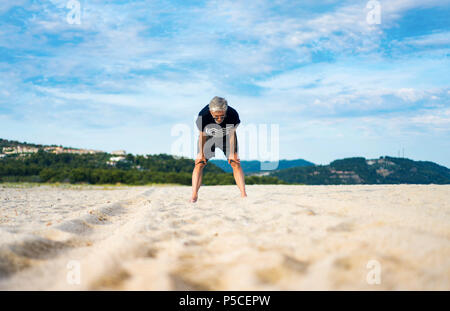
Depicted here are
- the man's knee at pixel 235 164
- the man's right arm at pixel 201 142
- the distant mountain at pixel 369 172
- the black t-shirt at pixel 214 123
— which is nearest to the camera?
the black t-shirt at pixel 214 123

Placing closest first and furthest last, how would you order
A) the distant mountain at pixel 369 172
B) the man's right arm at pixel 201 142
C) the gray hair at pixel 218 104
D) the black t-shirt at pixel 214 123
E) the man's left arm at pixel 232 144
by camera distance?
1. the gray hair at pixel 218 104
2. the black t-shirt at pixel 214 123
3. the man's right arm at pixel 201 142
4. the man's left arm at pixel 232 144
5. the distant mountain at pixel 369 172

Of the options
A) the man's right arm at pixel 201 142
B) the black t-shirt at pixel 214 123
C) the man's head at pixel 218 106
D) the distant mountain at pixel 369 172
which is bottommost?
the distant mountain at pixel 369 172

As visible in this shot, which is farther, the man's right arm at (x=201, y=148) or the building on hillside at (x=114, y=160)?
the building on hillside at (x=114, y=160)

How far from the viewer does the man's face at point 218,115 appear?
5.32 meters

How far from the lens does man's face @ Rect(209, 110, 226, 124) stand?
209 inches

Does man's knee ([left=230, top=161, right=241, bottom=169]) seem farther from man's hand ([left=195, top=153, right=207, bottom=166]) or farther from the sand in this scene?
the sand

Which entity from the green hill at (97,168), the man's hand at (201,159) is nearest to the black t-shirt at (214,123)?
the man's hand at (201,159)

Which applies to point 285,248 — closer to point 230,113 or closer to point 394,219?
point 394,219

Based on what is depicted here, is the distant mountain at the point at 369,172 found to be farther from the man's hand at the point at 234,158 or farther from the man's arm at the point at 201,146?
the man's arm at the point at 201,146

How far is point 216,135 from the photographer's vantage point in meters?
5.80

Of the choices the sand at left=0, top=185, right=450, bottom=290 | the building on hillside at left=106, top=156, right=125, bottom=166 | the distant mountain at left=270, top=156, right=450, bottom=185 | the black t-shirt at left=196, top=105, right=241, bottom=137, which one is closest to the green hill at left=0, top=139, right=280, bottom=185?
the building on hillside at left=106, top=156, right=125, bottom=166

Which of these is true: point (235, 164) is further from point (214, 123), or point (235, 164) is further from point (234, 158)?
point (214, 123)

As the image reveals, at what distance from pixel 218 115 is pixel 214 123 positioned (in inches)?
11.9

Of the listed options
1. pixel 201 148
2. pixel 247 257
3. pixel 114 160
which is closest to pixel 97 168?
pixel 114 160
